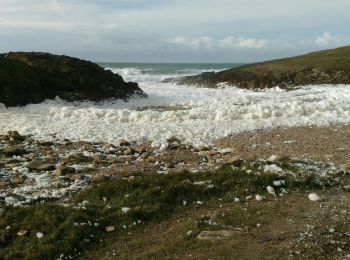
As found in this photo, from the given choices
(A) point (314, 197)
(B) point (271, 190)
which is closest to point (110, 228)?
(B) point (271, 190)

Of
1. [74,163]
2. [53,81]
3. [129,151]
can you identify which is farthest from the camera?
[53,81]

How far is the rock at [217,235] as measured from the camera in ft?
27.1

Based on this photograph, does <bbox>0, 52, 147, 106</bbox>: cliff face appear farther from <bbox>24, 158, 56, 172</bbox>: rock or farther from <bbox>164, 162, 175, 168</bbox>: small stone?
<bbox>164, 162, 175, 168</bbox>: small stone

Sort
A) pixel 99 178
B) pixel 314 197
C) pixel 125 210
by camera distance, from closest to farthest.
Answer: pixel 125 210, pixel 314 197, pixel 99 178

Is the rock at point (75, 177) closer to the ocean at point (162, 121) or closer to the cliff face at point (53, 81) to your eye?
the ocean at point (162, 121)

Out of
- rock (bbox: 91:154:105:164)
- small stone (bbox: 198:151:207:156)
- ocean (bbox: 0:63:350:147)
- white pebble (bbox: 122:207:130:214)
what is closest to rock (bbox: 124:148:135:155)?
rock (bbox: 91:154:105:164)

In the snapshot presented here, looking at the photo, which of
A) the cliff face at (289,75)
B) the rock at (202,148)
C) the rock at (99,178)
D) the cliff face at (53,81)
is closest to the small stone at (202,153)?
the rock at (202,148)

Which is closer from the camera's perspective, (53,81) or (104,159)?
(104,159)

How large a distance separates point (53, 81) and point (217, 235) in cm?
2452

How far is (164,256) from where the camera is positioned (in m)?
A: 7.78

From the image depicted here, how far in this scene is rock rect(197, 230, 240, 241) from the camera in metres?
8.27

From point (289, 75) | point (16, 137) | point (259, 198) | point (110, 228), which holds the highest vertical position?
point (289, 75)

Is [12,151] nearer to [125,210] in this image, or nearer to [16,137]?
[16,137]

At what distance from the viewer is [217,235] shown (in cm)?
836
